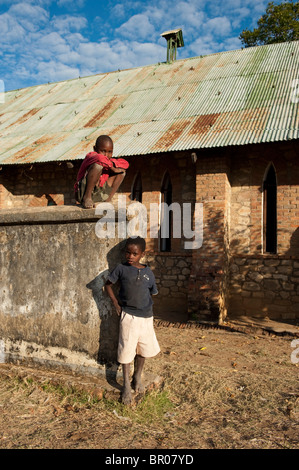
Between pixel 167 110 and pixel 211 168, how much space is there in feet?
8.99

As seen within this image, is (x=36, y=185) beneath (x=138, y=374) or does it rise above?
above

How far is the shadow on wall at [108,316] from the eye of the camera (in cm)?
390

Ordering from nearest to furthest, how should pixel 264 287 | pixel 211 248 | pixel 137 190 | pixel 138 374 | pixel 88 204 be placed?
pixel 138 374, pixel 88 204, pixel 211 248, pixel 264 287, pixel 137 190

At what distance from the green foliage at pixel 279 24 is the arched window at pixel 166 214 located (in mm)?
11537

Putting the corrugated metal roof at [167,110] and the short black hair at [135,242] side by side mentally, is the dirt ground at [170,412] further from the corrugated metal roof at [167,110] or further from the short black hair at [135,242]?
the corrugated metal roof at [167,110]

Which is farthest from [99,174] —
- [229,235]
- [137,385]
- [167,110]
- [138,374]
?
[167,110]

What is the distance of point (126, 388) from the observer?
3635mm

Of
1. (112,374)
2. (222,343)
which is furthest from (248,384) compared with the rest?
(222,343)

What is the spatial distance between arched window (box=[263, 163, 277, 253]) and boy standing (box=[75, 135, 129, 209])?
5.51 meters

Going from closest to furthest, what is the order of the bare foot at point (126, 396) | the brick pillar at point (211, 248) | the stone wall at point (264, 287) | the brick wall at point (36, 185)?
the bare foot at point (126, 396)
the brick pillar at point (211, 248)
the stone wall at point (264, 287)
the brick wall at point (36, 185)

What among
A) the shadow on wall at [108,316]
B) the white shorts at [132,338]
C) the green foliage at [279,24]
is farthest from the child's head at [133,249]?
the green foliage at [279,24]

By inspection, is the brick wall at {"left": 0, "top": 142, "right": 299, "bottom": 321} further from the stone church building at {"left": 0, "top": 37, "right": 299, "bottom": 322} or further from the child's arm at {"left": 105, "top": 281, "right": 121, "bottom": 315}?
the child's arm at {"left": 105, "top": 281, "right": 121, "bottom": 315}

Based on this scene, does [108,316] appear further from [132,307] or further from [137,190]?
[137,190]
